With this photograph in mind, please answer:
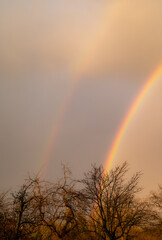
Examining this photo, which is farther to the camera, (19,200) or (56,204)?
(56,204)

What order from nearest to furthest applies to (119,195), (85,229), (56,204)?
(56,204) < (85,229) < (119,195)

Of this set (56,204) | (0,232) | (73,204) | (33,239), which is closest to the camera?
(0,232)

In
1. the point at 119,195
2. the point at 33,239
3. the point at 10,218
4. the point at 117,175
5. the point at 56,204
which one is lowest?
the point at 33,239

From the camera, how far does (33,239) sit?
5977 mm

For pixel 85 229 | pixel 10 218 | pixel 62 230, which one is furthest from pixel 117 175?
pixel 10 218

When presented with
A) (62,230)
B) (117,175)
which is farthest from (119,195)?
(62,230)

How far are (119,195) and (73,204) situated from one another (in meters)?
5.45

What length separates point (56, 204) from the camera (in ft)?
25.1

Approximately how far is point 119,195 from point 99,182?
1217mm

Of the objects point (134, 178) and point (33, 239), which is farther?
point (134, 178)

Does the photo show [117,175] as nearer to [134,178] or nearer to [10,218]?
[134,178]

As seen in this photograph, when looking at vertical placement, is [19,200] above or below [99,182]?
below

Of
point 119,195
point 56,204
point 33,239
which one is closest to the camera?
point 33,239

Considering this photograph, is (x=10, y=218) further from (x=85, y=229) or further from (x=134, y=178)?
(x=134, y=178)
